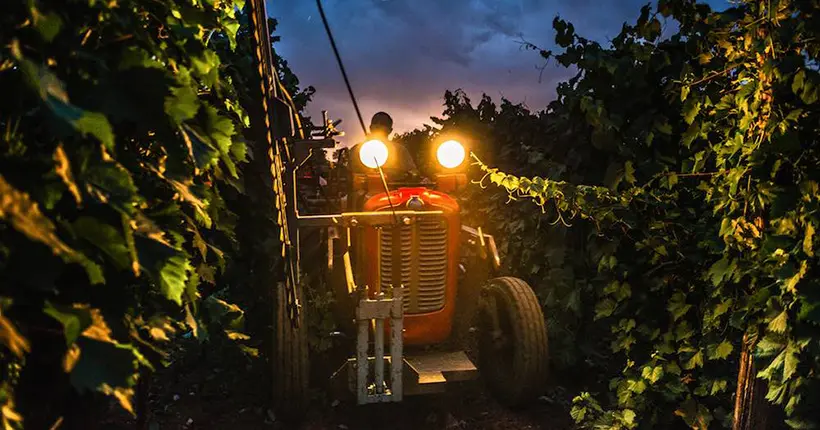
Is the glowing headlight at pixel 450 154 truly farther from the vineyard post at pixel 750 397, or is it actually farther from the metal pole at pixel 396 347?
the vineyard post at pixel 750 397

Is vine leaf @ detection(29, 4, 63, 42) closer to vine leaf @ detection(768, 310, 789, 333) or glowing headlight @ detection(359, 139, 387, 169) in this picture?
vine leaf @ detection(768, 310, 789, 333)

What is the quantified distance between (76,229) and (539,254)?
5.52m

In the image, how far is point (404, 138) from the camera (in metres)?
18.8

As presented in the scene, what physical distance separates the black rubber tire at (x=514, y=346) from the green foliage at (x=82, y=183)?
356 centimetres

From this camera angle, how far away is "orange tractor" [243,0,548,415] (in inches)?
175

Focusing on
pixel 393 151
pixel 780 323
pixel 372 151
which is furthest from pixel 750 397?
pixel 393 151

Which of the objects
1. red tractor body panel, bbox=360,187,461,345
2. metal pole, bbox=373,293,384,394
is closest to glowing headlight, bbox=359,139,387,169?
red tractor body panel, bbox=360,187,461,345

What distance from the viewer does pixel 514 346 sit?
4.98m

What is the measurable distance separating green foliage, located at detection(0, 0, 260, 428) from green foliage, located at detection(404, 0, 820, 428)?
2531 mm

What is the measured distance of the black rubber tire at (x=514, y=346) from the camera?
486cm

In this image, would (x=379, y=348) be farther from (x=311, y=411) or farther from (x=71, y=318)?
(x=71, y=318)

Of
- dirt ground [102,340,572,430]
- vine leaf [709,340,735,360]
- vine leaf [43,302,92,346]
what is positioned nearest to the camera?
vine leaf [43,302,92,346]

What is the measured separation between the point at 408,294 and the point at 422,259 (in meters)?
0.35

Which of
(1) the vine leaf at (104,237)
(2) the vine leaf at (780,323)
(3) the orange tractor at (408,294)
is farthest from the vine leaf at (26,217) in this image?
(2) the vine leaf at (780,323)
